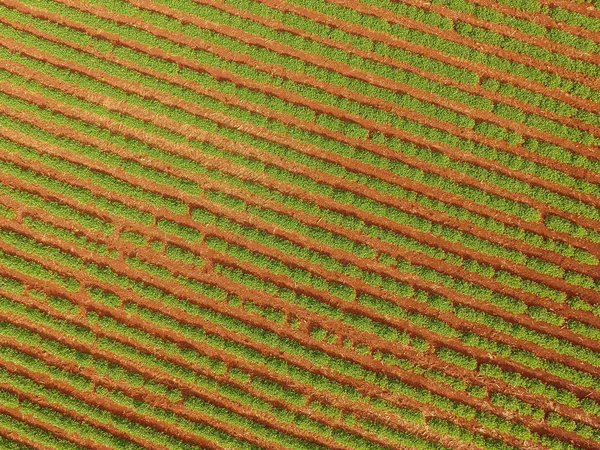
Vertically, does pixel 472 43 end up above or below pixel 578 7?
below

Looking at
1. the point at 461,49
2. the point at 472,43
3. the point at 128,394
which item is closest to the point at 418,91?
the point at 461,49

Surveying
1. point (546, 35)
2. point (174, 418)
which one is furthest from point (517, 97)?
point (174, 418)

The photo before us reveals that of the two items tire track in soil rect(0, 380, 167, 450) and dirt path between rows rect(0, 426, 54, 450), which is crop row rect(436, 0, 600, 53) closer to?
tire track in soil rect(0, 380, 167, 450)

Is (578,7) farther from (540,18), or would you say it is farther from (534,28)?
(534,28)

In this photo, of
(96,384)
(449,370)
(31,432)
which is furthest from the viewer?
(449,370)

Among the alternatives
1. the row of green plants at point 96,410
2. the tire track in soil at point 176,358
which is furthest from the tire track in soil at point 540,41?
the row of green plants at point 96,410

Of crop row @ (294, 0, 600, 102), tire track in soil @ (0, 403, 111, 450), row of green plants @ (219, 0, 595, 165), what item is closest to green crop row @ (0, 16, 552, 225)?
row of green plants @ (219, 0, 595, 165)

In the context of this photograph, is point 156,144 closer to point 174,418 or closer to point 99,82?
point 99,82
